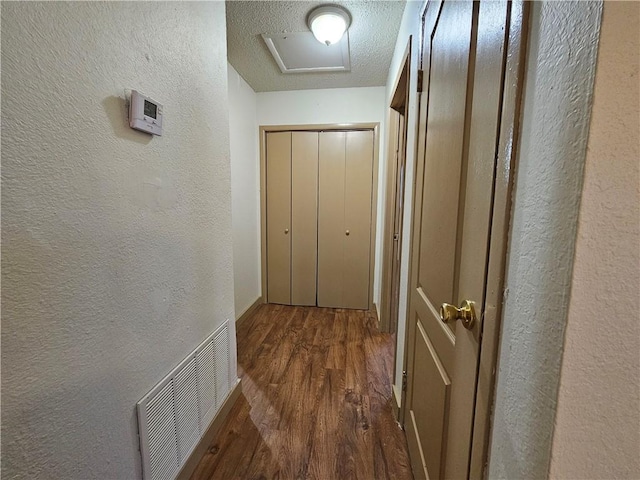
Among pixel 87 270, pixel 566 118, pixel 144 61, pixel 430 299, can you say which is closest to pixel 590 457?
pixel 566 118

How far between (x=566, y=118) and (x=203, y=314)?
140 cm

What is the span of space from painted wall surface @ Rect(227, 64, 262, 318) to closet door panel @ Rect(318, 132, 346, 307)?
0.72 m

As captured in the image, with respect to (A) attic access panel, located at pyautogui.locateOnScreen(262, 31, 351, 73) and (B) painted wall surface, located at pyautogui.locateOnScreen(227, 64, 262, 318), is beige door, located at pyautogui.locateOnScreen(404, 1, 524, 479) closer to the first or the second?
(A) attic access panel, located at pyautogui.locateOnScreen(262, 31, 351, 73)

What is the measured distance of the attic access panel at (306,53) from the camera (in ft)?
6.40

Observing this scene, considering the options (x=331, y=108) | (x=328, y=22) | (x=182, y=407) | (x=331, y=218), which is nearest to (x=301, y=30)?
(x=328, y=22)

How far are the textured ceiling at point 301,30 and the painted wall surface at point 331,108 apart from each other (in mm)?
81

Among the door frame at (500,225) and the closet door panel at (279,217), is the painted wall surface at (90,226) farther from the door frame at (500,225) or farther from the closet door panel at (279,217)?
the closet door panel at (279,217)

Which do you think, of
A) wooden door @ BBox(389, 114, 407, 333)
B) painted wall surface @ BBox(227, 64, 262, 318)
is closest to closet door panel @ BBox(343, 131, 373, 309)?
wooden door @ BBox(389, 114, 407, 333)

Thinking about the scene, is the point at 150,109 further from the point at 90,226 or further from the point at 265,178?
the point at 265,178

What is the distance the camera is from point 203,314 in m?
1.30

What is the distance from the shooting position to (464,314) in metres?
0.64

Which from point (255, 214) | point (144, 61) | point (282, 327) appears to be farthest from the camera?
point (255, 214)

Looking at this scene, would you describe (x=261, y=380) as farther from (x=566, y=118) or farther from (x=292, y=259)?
(x=566, y=118)

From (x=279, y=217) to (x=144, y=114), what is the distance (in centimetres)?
Result: 219
